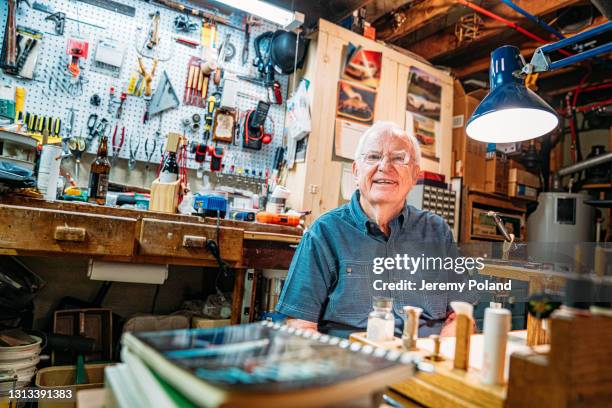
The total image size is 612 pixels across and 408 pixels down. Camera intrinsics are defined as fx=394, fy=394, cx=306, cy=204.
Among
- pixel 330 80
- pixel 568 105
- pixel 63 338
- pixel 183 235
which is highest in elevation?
pixel 568 105

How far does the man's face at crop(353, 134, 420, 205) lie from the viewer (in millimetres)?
1497

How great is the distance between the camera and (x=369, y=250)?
1347 millimetres

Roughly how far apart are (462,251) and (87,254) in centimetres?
149

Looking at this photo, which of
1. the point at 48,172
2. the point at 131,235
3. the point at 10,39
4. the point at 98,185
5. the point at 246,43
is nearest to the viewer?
the point at 131,235

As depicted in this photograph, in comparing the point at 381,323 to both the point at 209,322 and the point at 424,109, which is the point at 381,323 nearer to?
the point at 209,322

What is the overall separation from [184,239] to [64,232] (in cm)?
47

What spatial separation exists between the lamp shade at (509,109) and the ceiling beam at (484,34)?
2.02m

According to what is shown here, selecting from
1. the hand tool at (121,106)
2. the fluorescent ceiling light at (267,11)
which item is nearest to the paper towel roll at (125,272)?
the hand tool at (121,106)

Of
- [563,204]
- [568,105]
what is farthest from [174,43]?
[568,105]

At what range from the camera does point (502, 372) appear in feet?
1.66

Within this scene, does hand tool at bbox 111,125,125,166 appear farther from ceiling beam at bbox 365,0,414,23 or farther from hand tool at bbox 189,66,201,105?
ceiling beam at bbox 365,0,414,23

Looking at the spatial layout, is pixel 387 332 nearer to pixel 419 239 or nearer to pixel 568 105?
pixel 419 239

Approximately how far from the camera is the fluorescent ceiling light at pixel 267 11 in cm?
242

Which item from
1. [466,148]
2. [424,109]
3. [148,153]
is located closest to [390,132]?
[148,153]
